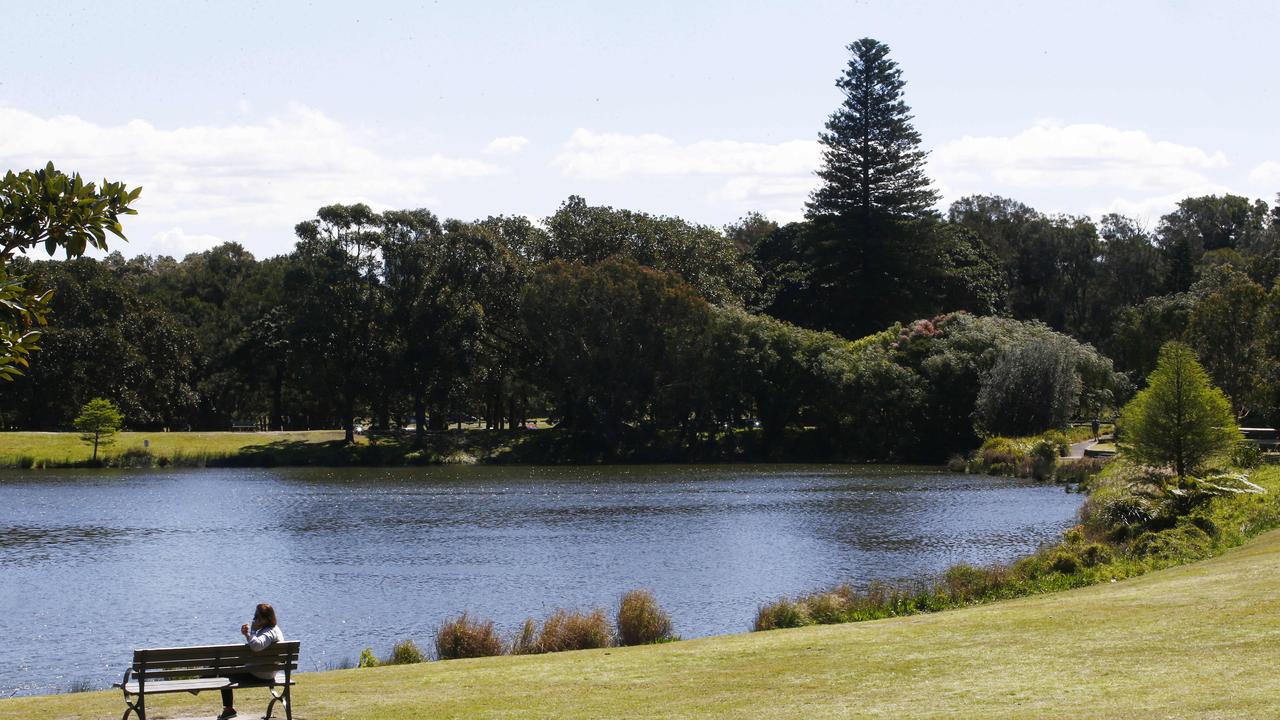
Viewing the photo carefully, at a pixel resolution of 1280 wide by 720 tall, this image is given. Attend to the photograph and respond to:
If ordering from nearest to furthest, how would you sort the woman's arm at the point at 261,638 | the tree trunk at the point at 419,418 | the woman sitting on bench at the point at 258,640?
the woman sitting on bench at the point at 258,640 < the woman's arm at the point at 261,638 < the tree trunk at the point at 419,418

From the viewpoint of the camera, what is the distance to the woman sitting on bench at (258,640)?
44.4 ft

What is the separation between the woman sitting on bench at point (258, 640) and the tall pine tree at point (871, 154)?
8644 cm

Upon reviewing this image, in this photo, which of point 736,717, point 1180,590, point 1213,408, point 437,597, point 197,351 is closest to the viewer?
point 736,717

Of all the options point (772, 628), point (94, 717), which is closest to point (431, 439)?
point (772, 628)

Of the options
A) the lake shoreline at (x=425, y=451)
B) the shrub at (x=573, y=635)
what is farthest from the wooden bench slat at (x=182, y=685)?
the lake shoreline at (x=425, y=451)

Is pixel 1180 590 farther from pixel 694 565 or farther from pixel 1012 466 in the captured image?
pixel 1012 466

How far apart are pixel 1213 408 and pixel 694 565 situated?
1674cm

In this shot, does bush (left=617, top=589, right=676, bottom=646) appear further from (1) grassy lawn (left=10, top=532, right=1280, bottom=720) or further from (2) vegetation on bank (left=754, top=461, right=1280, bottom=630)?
(2) vegetation on bank (left=754, top=461, right=1280, bottom=630)

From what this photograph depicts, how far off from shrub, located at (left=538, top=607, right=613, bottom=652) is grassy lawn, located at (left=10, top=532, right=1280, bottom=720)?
1923mm

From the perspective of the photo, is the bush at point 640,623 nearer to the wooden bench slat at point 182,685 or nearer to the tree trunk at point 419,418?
the wooden bench slat at point 182,685

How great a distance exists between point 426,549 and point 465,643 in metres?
19.1

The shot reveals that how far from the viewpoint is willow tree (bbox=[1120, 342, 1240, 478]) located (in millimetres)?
39594

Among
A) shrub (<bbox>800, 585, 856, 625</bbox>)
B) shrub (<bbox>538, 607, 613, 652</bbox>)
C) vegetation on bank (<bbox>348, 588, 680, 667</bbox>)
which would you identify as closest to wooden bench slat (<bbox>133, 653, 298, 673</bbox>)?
vegetation on bank (<bbox>348, 588, 680, 667</bbox>)

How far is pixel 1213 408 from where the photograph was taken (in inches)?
1564
